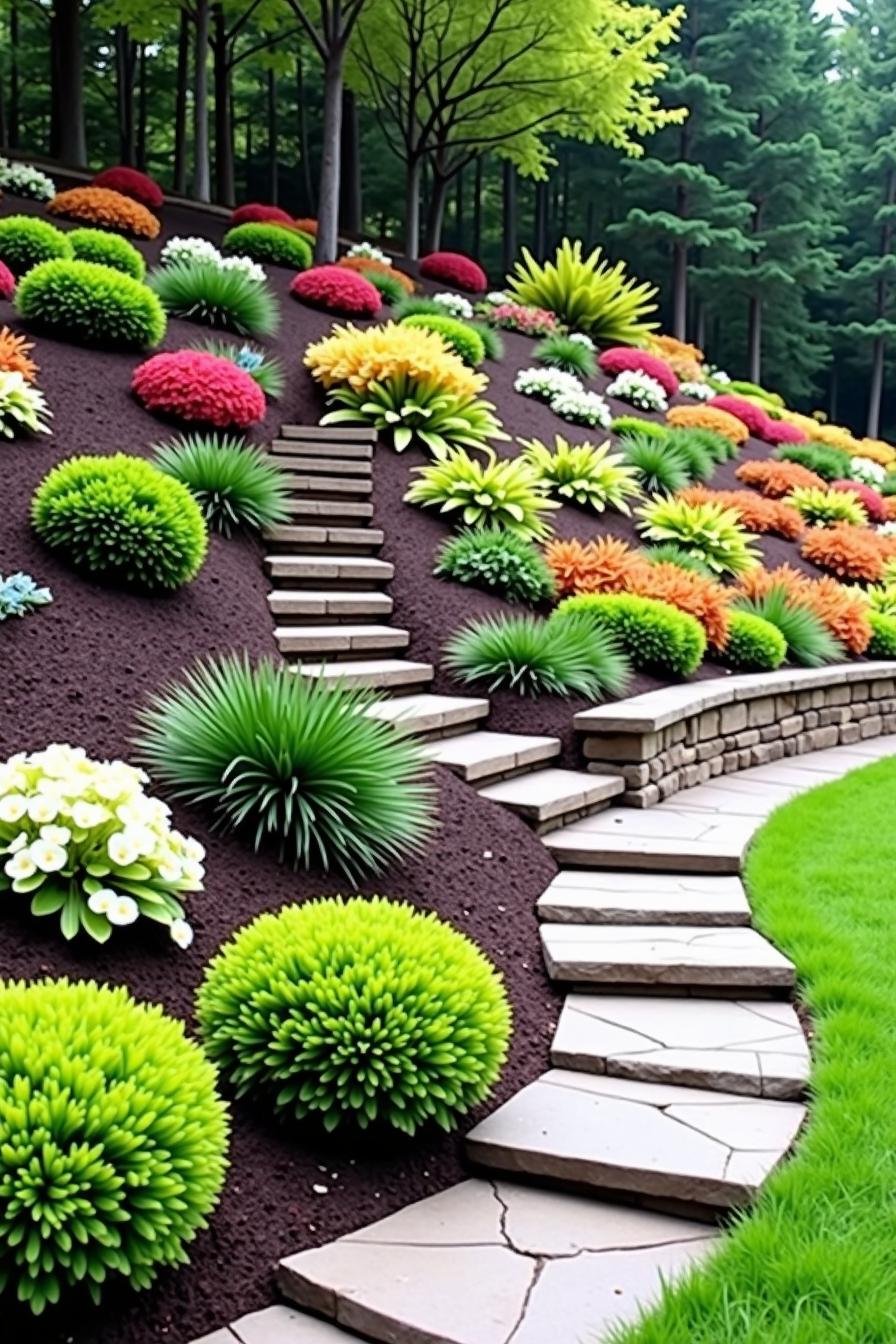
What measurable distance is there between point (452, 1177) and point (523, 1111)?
0.26 m

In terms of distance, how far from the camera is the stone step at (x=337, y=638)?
5344mm

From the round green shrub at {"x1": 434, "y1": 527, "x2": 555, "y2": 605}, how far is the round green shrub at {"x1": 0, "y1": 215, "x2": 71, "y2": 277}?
4.14 meters

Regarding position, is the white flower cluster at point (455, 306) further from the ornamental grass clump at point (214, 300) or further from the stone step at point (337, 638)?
the stone step at point (337, 638)

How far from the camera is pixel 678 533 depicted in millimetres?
7988

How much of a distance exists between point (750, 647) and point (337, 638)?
2.62 m

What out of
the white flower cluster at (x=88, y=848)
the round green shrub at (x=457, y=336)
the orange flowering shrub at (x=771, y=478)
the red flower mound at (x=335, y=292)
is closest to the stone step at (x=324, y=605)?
the white flower cluster at (x=88, y=848)

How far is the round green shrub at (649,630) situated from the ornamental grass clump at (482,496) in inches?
38.7

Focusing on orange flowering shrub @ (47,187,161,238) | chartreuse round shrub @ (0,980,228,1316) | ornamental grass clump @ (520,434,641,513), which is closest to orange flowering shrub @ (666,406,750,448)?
ornamental grass clump @ (520,434,641,513)

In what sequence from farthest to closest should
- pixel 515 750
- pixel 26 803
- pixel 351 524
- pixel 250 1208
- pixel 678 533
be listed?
pixel 678 533
pixel 351 524
pixel 515 750
pixel 26 803
pixel 250 1208

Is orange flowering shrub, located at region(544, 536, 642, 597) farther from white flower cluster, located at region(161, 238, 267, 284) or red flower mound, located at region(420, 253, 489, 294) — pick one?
Result: red flower mound, located at region(420, 253, 489, 294)

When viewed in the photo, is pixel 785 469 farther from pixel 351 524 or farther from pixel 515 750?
pixel 515 750

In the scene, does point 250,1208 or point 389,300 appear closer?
point 250,1208

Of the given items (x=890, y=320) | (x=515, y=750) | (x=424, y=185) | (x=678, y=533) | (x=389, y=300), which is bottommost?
(x=515, y=750)

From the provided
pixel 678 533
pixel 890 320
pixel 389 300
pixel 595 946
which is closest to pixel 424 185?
pixel 890 320
